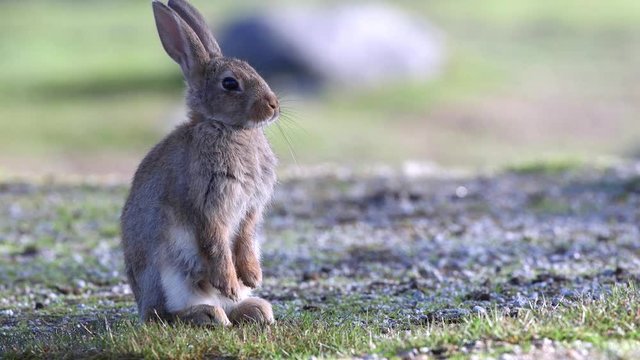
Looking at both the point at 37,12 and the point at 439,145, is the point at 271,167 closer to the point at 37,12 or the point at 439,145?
the point at 439,145

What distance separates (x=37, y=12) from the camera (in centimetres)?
6444

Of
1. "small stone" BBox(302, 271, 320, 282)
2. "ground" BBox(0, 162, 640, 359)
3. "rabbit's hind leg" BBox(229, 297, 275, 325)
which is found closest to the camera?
"ground" BBox(0, 162, 640, 359)

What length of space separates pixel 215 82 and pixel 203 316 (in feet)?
5.94

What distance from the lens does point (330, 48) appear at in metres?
41.9

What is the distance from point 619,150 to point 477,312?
25.3 metres

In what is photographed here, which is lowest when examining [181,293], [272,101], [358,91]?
[358,91]

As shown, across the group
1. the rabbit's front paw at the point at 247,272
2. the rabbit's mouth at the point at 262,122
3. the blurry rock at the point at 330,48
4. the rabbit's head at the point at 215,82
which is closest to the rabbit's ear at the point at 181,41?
the rabbit's head at the point at 215,82

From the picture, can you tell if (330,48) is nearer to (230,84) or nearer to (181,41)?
(181,41)

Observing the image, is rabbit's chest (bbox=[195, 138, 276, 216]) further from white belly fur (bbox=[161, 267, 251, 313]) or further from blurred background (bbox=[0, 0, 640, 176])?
blurred background (bbox=[0, 0, 640, 176])

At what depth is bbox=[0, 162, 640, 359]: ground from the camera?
27.2ft

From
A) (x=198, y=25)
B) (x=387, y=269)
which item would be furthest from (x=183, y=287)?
(x=387, y=269)

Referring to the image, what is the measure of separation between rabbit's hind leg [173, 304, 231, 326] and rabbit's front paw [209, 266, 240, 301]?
0.15 m

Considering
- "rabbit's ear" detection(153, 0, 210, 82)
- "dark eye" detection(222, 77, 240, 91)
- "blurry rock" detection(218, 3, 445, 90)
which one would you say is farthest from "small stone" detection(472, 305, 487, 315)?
"blurry rock" detection(218, 3, 445, 90)

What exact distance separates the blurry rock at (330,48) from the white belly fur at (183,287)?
101ft
